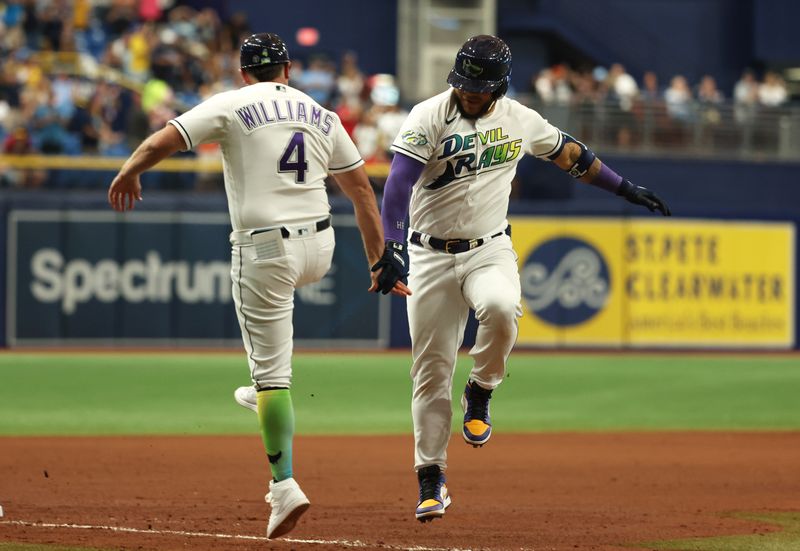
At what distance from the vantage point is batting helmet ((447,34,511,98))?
254 inches

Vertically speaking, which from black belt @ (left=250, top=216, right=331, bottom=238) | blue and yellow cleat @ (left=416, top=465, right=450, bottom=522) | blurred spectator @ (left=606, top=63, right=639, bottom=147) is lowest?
blue and yellow cleat @ (left=416, top=465, right=450, bottom=522)

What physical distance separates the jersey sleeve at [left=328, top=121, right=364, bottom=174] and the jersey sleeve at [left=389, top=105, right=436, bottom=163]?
8.4 inches

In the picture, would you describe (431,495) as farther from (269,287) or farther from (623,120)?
(623,120)

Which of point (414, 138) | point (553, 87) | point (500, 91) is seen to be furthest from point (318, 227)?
point (553, 87)

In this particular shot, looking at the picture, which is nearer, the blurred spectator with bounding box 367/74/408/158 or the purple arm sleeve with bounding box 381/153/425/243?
the purple arm sleeve with bounding box 381/153/425/243

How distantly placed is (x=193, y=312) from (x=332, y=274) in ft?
6.59

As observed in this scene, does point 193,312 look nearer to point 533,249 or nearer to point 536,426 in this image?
point 533,249

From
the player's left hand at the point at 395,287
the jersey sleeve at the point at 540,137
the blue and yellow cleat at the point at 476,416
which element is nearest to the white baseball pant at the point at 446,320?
the blue and yellow cleat at the point at 476,416

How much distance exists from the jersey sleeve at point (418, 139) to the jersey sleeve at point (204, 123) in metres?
0.90

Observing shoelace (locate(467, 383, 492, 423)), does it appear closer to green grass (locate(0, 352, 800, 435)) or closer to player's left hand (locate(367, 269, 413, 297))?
player's left hand (locate(367, 269, 413, 297))

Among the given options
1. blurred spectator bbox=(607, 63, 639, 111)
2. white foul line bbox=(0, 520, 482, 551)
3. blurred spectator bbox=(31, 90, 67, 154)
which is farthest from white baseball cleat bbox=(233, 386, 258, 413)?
blurred spectator bbox=(607, 63, 639, 111)

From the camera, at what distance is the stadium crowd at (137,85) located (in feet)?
61.9

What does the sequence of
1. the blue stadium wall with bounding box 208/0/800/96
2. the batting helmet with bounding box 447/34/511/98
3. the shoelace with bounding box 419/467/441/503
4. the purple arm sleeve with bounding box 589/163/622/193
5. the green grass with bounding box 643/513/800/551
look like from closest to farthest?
1. the green grass with bounding box 643/513/800/551
2. the batting helmet with bounding box 447/34/511/98
3. the shoelace with bounding box 419/467/441/503
4. the purple arm sleeve with bounding box 589/163/622/193
5. the blue stadium wall with bounding box 208/0/800/96

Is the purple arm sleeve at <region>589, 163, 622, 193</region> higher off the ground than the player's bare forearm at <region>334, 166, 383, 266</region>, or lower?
higher
